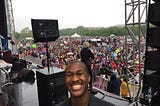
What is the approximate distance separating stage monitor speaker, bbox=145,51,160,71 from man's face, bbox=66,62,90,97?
2.67 m

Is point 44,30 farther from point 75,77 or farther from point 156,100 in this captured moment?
point 75,77

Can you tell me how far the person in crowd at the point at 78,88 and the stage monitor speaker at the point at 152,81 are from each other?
2678 millimetres

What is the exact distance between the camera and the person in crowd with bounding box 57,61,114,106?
1.51 metres

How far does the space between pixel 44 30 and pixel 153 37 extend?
217 centimetres

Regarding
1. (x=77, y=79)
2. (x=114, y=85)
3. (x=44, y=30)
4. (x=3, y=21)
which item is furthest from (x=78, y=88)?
(x=3, y=21)

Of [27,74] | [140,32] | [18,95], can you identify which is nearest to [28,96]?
[18,95]

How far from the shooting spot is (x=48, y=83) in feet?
12.8

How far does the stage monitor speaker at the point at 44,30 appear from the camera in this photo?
4512 mm

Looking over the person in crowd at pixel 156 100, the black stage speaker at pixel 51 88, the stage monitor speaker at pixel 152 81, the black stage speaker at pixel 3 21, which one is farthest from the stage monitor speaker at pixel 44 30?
the black stage speaker at pixel 3 21

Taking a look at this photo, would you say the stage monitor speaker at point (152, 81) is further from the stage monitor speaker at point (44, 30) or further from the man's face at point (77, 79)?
the man's face at point (77, 79)

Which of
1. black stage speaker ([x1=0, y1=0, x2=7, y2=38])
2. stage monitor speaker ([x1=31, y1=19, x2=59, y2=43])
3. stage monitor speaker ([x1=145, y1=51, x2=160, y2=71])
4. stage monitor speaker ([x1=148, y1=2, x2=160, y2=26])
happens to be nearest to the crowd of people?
stage monitor speaker ([x1=145, y1=51, x2=160, y2=71])

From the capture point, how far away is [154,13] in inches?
152

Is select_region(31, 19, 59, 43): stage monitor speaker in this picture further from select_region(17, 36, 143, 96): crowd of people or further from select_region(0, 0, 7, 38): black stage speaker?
select_region(0, 0, 7, 38): black stage speaker

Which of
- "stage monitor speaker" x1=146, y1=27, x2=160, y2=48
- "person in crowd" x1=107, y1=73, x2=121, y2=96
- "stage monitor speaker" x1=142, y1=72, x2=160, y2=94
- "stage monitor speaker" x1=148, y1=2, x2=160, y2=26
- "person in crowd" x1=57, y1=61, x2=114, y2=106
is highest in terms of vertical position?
"stage monitor speaker" x1=148, y1=2, x2=160, y2=26
